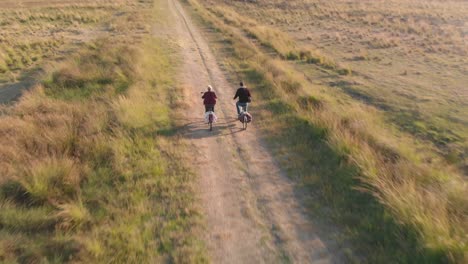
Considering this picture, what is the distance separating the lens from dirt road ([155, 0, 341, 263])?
5.59 meters

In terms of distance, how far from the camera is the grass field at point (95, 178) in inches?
216

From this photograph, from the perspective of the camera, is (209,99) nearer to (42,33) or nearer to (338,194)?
(338,194)

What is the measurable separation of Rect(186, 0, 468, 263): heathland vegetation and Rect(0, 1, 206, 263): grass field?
10.5 feet

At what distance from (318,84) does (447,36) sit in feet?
73.7

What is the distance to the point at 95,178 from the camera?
24.4ft

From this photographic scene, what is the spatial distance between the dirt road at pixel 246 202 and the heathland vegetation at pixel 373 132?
1.87 ft

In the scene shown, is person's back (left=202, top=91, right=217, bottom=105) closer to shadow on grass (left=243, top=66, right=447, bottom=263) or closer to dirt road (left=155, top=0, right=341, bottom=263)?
dirt road (left=155, top=0, right=341, bottom=263)

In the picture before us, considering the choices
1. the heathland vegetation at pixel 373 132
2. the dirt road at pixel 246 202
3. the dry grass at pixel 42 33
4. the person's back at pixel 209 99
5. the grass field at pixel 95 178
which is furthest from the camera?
the dry grass at pixel 42 33

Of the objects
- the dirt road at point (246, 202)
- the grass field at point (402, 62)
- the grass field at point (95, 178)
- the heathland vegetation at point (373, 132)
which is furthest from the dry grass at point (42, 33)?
the grass field at point (402, 62)

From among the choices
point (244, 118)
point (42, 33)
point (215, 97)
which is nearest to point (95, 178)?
point (215, 97)

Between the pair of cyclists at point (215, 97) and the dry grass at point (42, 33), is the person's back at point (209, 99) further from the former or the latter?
the dry grass at point (42, 33)

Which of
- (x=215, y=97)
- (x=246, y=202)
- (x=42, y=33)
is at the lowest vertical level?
(x=42, y=33)

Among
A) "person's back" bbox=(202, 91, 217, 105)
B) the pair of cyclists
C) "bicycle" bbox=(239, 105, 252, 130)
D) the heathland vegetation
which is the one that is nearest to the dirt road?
"bicycle" bbox=(239, 105, 252, 130)

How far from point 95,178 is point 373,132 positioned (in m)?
8.37
